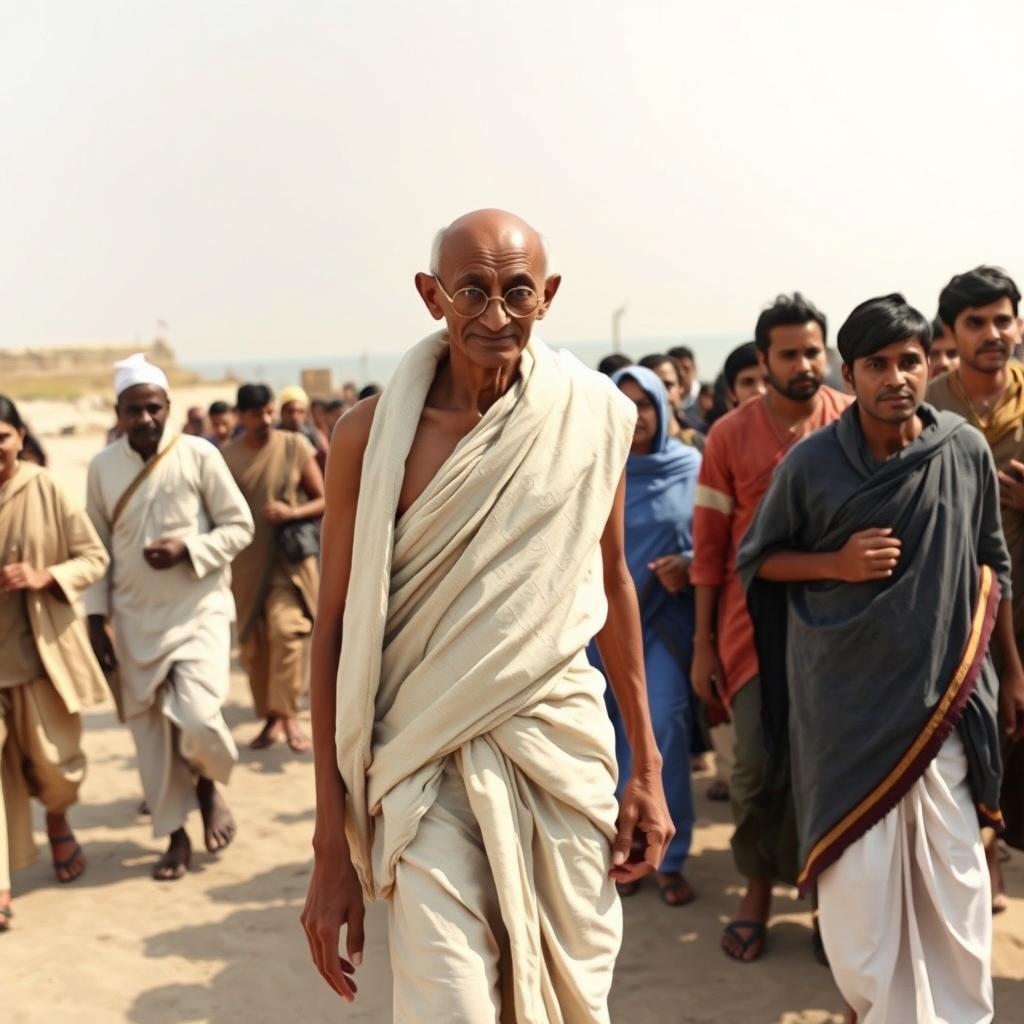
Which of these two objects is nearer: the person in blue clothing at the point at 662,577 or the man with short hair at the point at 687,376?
the person in blue clothing at the point at 662,577

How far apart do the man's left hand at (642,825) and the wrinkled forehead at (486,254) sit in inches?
46.9

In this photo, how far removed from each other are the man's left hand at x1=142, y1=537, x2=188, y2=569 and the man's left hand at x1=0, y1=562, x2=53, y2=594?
20.7 inches

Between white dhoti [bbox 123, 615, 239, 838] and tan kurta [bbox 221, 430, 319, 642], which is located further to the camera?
tan kurta [bbox 221, 430, 319, 642]

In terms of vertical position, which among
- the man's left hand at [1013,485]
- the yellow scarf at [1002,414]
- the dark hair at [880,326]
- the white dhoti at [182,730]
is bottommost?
the white dhoti at [182,730]

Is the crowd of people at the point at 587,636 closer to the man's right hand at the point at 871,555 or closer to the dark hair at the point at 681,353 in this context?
the man's right hand at the point at 871,555

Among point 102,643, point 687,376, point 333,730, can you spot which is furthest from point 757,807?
point 687,376

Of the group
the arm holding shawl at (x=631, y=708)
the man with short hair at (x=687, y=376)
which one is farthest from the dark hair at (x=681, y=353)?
the arm holding shawl at (x=631, y=708)

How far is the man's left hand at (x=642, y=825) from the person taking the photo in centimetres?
292

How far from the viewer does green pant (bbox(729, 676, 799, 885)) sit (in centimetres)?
477

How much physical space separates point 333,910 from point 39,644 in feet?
11.7

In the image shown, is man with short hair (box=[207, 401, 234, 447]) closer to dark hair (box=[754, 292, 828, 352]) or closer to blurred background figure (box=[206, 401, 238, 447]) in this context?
blurred background figure (box=[206, 401, 238, 447])

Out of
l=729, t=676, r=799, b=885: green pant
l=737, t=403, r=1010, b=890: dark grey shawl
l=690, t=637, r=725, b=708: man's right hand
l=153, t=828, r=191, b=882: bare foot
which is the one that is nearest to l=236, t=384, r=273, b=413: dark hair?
l=153, t=828, r=191, b=882: bare foot

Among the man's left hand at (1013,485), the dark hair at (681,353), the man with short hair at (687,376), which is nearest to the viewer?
the man's left hand at (1013,485)

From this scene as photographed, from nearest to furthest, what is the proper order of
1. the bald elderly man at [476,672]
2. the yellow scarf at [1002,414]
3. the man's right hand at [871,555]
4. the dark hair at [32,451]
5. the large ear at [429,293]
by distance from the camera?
the bald elderly man at [476,672] < the large ear at [429,293] < the man's right hand at [871,555] < the yellow scarf at [1002,414] < the dark hair at [32,451]
